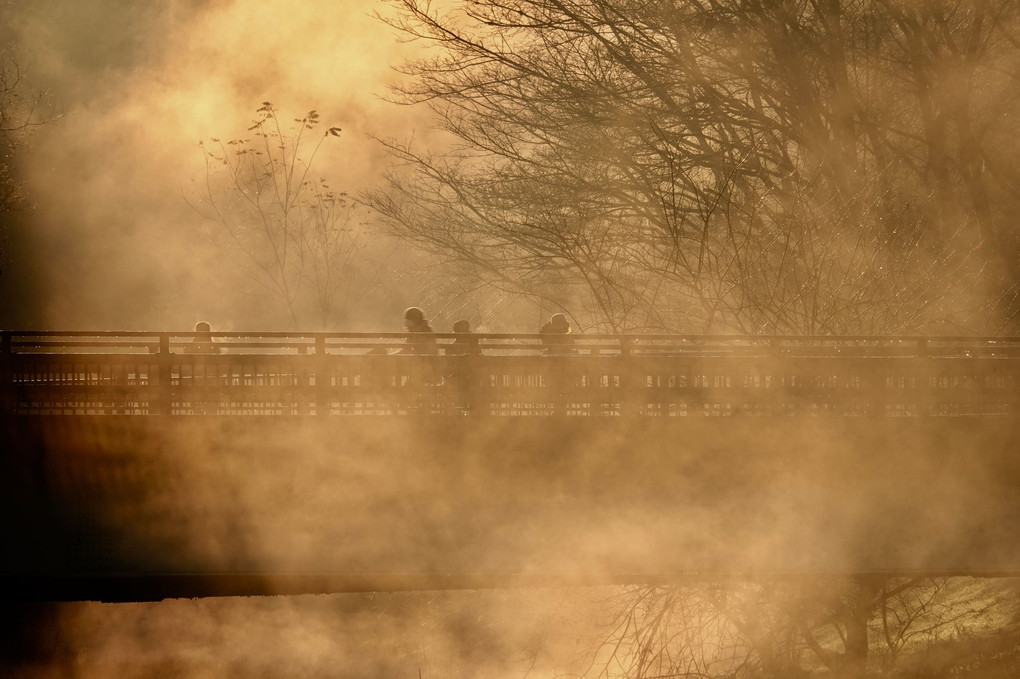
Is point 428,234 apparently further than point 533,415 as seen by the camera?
Yes

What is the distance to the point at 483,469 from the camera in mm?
11992

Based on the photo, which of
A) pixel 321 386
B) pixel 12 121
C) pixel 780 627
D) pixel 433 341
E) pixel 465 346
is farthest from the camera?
pixel 12 121

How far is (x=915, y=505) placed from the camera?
39.2ft

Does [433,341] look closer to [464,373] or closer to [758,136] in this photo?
[464,373]

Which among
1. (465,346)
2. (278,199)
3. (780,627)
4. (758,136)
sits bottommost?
(780,627)

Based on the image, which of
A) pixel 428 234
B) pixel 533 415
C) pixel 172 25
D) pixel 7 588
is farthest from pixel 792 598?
pixel 172 25

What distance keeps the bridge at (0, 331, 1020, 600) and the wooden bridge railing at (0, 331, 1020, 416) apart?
24mm

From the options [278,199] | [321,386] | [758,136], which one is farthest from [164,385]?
[278,199]

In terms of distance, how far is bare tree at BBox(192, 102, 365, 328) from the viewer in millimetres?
32125

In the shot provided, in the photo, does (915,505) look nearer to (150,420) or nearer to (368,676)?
(368,676)

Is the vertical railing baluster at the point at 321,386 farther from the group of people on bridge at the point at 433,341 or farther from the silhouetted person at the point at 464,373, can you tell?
the silhouetted person at the point at 464,373

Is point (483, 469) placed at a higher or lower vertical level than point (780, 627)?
higher

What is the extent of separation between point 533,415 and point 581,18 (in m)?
6.95

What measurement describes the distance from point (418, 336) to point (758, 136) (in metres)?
7.07
